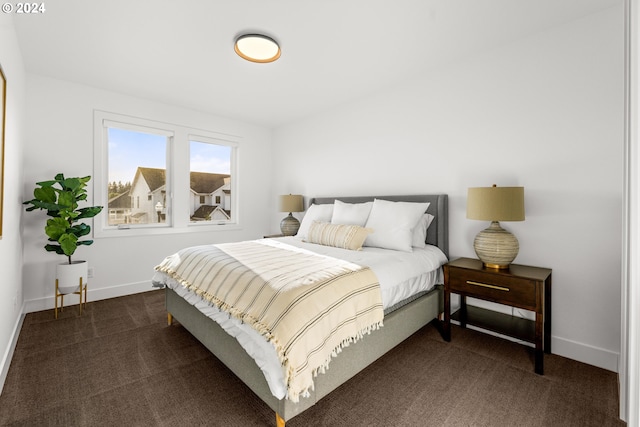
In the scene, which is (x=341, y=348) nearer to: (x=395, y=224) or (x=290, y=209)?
(x=395, y=224)

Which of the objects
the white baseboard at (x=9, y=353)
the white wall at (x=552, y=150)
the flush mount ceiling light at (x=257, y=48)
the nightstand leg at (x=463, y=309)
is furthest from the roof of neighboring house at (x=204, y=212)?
the nightstand leg at (x=463, y=309)

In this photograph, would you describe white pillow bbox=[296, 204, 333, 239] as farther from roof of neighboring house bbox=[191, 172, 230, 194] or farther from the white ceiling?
roof of neighboring house bbox=[191, 172, 230, 194]

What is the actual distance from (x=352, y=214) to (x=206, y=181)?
2.62m

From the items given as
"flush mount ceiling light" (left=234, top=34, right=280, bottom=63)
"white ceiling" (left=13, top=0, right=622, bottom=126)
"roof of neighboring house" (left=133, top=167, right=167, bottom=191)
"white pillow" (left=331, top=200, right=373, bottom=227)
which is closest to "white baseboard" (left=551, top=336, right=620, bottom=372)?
"white pillow" (left=331, top=200, right=373, bottom=227)

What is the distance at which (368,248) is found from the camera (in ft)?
9.29

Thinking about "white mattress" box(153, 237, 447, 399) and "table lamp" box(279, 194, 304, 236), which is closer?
"white mattress" box(153, 237, 447, 399)

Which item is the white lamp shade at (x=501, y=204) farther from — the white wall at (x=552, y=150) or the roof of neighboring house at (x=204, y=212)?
the roof of neighboring house at (x=204, y=212)

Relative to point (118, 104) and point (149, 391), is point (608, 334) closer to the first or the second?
point (149, 391)

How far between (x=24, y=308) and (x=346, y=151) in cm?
410

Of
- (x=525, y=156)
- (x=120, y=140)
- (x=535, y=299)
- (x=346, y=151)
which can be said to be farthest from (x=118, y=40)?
(x=535, y=299)

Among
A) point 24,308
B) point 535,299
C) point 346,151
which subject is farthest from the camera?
point 346,151

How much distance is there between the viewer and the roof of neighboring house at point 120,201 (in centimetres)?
370

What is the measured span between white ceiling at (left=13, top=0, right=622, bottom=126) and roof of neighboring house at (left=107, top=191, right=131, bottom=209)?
1343 mm

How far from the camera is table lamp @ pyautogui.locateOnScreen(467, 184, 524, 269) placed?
6.87ft
